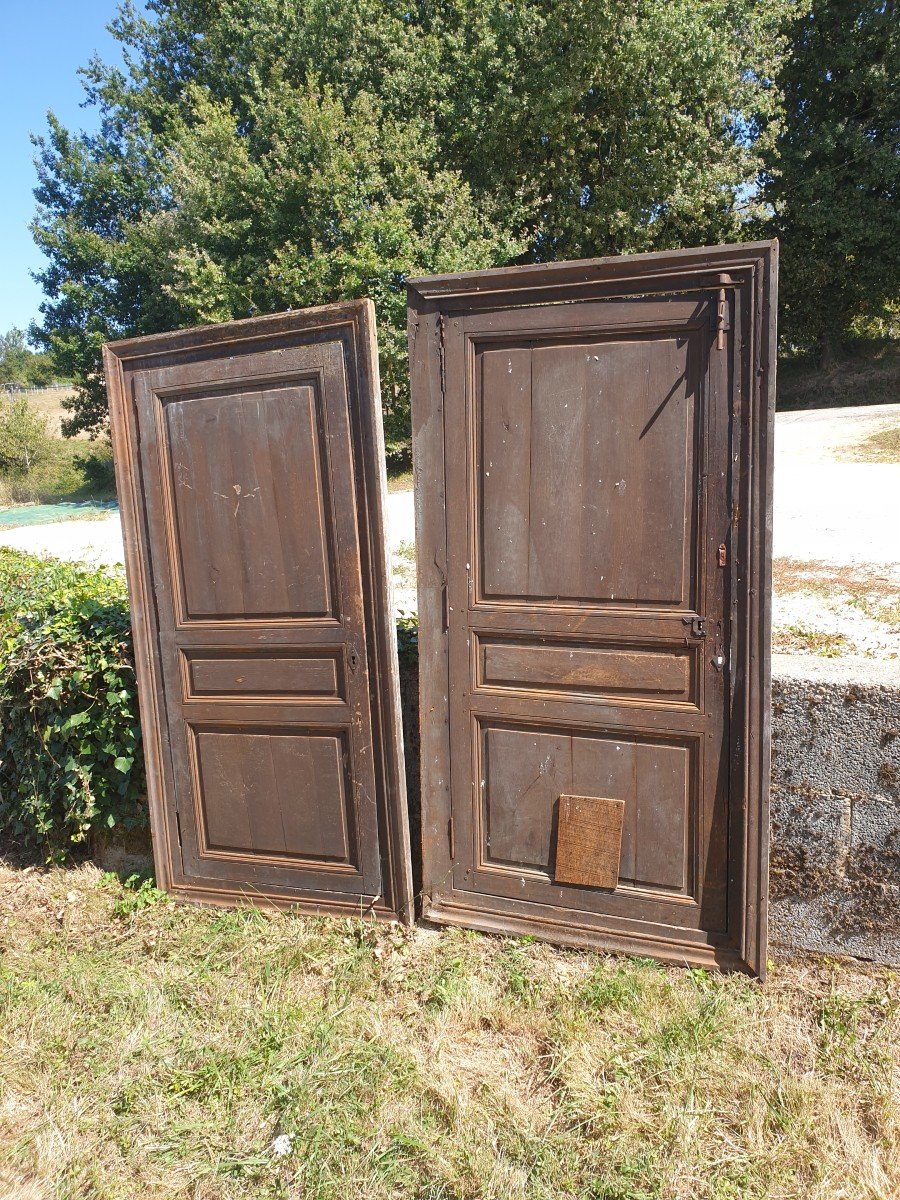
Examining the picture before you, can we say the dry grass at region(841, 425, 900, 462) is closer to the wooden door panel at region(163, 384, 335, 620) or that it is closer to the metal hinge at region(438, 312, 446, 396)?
the metal hinge at region(438, 312, 446, 396)

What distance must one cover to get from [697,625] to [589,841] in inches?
35.4

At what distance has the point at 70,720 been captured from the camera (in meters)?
3.59

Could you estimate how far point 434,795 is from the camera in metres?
3.17

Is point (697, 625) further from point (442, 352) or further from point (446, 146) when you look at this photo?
point (446, 146)

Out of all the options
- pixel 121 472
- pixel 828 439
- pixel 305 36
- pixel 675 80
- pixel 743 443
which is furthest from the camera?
pixel 305 36

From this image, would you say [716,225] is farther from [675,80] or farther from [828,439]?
[828,439]

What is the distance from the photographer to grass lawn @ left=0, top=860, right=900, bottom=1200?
7.16 feet

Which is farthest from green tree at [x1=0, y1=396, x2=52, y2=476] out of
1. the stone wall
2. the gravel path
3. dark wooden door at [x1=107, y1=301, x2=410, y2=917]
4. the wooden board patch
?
the stone wall

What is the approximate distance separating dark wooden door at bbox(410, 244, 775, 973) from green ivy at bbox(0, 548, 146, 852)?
4.89ft

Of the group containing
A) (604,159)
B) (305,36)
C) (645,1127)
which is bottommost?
(645,1127)

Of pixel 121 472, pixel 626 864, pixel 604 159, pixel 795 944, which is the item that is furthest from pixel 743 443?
pixel 604 159

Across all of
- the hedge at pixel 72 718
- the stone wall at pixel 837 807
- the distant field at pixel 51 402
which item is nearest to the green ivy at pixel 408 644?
the hedge at pixel 72 718

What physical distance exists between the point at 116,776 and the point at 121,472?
→ 141 cm

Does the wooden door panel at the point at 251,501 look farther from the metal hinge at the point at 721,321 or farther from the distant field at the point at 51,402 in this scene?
the distant field at the point at 51,402
